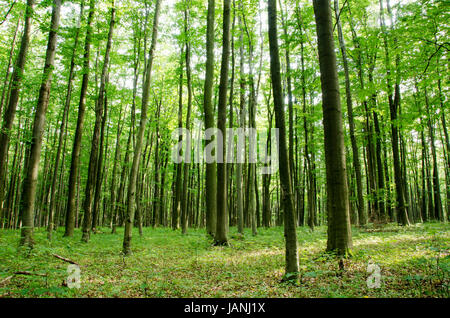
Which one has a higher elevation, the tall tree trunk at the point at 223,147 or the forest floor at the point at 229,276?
the tall tree trunk at the point at 223,147

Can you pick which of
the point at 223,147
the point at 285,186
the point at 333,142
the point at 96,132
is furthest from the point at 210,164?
the point at 285,186

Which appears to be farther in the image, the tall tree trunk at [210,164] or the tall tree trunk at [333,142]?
the tall tree trunk at [210,164]

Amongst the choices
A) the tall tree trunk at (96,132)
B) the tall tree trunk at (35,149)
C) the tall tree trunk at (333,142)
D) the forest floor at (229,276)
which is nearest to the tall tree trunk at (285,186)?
the forest floor at (229,276)

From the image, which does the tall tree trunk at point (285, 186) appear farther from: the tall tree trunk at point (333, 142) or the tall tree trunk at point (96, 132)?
the tall tree trunk at point (96, 132)

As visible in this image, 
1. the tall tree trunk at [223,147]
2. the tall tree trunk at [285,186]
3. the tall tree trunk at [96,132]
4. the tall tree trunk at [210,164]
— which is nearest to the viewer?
the tall tree trunk at [285,186]

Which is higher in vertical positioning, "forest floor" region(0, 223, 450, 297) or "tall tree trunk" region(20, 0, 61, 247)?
"tall tree trunk" region(20, 0, 61, 247)

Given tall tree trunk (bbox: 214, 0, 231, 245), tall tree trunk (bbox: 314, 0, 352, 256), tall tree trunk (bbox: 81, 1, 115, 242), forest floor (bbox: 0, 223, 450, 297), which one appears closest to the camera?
forest floor (bbox: 0, 223, 450, 297)

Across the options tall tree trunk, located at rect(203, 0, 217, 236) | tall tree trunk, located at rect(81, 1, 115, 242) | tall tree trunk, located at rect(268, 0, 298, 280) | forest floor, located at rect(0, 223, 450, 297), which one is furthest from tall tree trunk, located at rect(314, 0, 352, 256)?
tall tree trunk, located at rect(81, 1, 115, 242)

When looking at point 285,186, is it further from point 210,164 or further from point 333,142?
point 210,164

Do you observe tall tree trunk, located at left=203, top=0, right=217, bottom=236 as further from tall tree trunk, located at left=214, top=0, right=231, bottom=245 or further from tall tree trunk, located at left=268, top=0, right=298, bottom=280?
tall tree trunk, located at left=268, top=0, right=298, bottom=280
